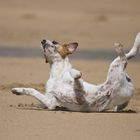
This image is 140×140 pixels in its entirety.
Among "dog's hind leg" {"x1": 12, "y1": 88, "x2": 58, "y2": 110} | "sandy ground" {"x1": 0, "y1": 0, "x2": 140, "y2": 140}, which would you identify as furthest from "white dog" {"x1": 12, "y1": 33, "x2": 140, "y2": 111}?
"sandy ground" {"x1": 0, "y1": 0, "x2": 140, "y2": 140}

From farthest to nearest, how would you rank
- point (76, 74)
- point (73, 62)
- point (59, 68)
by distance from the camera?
point (73, 62)
point (59, 68)
point (76, 74)

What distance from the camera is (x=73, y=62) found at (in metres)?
21.2

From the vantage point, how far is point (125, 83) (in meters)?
12.3

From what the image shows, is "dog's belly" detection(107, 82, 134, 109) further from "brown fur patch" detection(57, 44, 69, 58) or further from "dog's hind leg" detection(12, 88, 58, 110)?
"brown fur patch" detection(57, 44, 69, 58)

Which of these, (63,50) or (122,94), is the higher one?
(63,50)

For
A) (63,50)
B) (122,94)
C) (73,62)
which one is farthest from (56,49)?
(73,62)

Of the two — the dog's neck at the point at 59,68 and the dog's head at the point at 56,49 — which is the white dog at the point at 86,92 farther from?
the dog's head at the point at 56,49

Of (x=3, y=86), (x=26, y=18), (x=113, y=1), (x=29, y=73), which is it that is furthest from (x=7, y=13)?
(x=3, y=86)

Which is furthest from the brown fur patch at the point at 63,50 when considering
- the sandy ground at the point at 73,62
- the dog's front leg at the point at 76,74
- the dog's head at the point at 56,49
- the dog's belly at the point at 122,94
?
the dog's belly at the point at 122,94

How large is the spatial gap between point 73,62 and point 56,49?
8684 millimetres

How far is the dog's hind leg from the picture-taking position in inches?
478

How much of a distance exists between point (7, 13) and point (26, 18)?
2.85m

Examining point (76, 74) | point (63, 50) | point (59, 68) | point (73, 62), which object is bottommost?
point (76, 74)

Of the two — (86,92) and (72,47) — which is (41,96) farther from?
(72,47)
